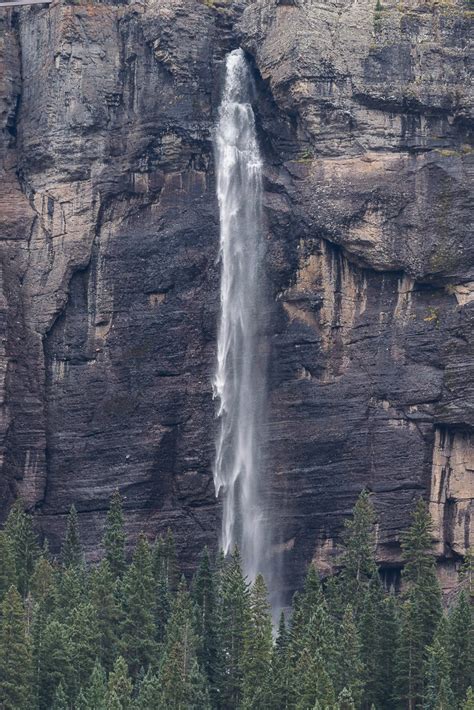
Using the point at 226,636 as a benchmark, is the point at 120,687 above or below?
below

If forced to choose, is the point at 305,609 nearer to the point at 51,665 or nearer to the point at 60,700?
the point at 51,665

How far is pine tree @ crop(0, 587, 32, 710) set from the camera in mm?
119938

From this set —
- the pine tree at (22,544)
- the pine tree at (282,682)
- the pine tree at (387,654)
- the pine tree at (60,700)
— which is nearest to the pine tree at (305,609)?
the pine tree at (282,682)

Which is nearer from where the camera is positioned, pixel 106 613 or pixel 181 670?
pixel 181 670

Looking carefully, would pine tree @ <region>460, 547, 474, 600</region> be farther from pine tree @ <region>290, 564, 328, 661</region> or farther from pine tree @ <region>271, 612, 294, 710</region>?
pine tree @ <region>271, 612, 294, 710</region>

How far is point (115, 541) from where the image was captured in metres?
135

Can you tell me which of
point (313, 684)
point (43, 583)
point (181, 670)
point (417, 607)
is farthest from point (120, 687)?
point (417, 607)

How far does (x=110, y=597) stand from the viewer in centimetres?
12762

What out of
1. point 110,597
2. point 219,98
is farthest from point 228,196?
point 110,597

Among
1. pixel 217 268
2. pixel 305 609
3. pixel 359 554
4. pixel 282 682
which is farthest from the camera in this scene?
pixel 217 268

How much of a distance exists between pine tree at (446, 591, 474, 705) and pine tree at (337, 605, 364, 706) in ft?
12.6

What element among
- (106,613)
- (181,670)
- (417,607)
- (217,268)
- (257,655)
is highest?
(217,268)

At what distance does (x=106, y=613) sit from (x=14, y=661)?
763 cm

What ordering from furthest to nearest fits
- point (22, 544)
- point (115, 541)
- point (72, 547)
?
point (72, 547)
point (22, 544)
point (115, 541)
